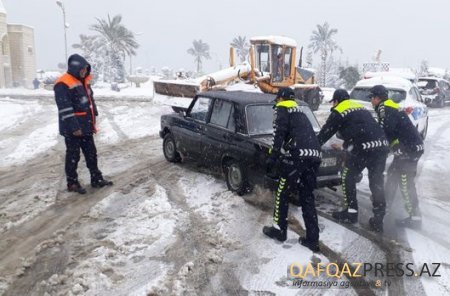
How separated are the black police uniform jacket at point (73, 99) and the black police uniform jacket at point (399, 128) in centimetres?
442

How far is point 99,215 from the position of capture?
5.39 m

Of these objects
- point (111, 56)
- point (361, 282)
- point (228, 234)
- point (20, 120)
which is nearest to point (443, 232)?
point (361, 282)

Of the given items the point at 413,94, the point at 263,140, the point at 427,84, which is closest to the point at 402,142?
the point at 263,140

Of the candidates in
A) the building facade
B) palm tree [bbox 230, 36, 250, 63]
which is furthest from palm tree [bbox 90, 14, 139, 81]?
palm tree [bbox 230, 36, 250, 63]

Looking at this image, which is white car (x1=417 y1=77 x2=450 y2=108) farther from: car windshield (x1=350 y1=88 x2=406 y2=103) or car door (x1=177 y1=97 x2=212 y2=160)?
car door (x1=177 y1=97 x2=212 y2=160)

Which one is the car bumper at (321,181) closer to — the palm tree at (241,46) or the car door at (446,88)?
the car door at (446,88)

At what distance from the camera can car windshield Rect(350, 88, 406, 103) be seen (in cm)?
959

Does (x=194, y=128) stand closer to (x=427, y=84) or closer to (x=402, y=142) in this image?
(x=402, y=142)

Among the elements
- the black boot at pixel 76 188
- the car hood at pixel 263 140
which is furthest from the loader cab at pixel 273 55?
the black boot at pixel 76 188

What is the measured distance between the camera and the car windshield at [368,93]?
959 cm

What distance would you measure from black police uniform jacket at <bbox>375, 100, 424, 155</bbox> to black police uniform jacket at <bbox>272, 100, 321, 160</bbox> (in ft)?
4.21

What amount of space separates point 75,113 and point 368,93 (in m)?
7.18

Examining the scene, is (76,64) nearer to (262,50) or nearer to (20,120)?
(20,120)

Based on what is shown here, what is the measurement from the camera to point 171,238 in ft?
15.5
